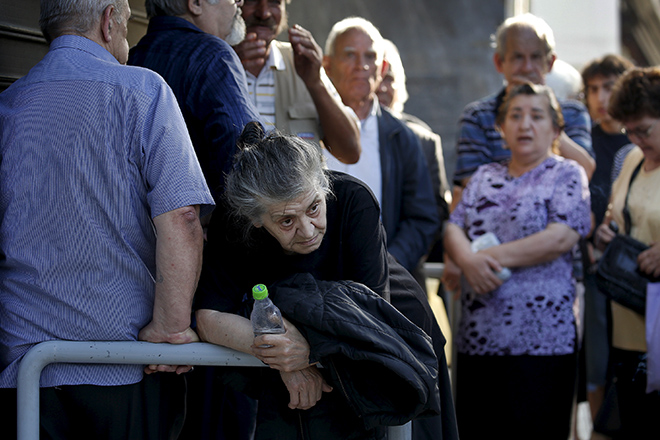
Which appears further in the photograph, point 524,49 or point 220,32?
point 524,49

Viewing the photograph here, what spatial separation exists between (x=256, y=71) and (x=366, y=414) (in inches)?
67.1

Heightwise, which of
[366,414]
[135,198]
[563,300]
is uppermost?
[135,198]

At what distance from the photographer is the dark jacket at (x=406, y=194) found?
359 cm

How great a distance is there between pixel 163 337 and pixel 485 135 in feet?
8.28

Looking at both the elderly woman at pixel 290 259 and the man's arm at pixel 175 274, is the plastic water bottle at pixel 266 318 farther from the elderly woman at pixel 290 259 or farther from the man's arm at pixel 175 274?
the man's arm at pixel 175 274

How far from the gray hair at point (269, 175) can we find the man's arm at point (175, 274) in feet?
0.47

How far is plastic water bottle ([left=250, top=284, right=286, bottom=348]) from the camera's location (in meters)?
2.09

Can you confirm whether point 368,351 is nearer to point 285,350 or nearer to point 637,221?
point 285,350

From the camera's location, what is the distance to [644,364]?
136 inches

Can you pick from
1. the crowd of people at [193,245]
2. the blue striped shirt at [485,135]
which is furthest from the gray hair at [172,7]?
the blue striped shirt at [485,135]

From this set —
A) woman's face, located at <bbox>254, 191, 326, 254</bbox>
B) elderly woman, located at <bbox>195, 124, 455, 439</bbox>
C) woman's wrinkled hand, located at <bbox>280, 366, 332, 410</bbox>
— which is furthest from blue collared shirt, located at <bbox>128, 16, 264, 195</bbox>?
woman's wrinkled hand, located at <bbox>280, 366, 332, 410</bbox>

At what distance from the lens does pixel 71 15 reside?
2.17m

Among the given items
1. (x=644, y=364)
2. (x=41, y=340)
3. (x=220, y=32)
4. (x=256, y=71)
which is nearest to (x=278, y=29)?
(x=256, y=71)

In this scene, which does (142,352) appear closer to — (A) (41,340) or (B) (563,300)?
(A) (41,340)
